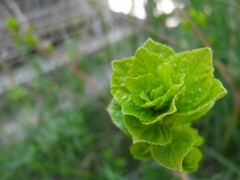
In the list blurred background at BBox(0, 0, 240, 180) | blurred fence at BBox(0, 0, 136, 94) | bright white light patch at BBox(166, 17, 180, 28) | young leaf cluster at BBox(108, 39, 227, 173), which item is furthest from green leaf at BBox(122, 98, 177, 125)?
blurred fence at BBox(0, 0, 136, 94)

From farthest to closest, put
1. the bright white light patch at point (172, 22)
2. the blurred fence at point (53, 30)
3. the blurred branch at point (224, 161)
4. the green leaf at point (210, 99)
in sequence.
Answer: the blurred fence at point (53, 30) → the bright white light patch at point (172, 22) → the blurred branch at point (224, 161) → the green leaf at point (210, 99)

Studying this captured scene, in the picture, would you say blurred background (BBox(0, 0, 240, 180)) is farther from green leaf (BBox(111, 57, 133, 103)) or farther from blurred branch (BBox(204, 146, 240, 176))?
green leaf (BBox(111, 57, 133, 103))

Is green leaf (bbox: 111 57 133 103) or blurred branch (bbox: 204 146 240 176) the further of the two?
blurred branch (bbox: 204 146 240 176)

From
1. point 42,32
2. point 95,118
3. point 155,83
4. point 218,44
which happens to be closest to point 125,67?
point 155,83

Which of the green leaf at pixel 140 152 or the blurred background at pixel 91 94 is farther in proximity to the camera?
the blurred background at pixel 91 94

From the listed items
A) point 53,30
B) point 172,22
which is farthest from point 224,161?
point 53,30

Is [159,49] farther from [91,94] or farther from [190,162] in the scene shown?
[91,94]

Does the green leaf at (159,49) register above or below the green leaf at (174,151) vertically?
above

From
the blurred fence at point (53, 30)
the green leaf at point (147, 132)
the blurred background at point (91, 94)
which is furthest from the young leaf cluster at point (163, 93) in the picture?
the blurred fence at point (53, 30)

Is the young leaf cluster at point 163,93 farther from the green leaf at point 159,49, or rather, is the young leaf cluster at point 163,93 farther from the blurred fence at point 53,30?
the blurred fence at point 53,30
